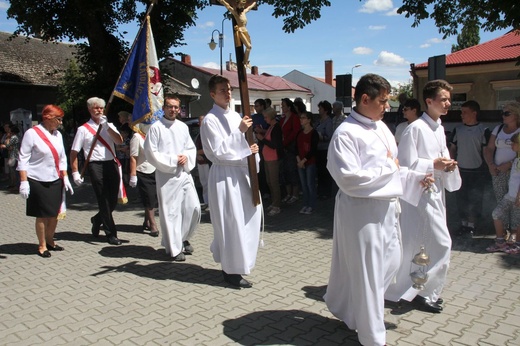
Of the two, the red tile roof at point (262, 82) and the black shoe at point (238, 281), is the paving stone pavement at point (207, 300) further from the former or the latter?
the red tile roof at point (262, 82)

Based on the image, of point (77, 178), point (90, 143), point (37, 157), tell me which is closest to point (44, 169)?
point (37, 157)

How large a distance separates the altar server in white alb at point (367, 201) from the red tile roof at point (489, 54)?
64.9ft

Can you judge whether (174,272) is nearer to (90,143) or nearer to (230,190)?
(230,190)

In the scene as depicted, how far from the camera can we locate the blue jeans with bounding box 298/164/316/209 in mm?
9117

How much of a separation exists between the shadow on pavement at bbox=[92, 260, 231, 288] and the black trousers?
1.32 meters

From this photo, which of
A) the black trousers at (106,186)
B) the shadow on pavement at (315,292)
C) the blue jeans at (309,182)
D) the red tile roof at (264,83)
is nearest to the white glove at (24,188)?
the black trousers at (106,186)

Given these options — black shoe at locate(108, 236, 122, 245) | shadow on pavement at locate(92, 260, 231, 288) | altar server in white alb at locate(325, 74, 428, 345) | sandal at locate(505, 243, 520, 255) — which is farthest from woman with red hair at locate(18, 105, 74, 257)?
sandal at locate(505, 243, 520, 255)

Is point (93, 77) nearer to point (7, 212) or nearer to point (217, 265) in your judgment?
point (7, 212)

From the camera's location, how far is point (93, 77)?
56.9 ft

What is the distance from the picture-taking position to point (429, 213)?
170 inches

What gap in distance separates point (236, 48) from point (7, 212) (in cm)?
806

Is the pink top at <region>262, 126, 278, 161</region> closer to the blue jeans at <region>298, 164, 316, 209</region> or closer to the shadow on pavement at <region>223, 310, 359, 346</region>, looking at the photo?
the blue jeans at <region>298, 164, 316, 209</region>

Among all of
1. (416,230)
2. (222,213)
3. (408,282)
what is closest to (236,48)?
(222,213)

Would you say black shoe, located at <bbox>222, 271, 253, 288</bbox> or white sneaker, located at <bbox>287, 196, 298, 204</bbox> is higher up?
white sneaker, located at <bbox>287, 196, 298, 204</bbox>
